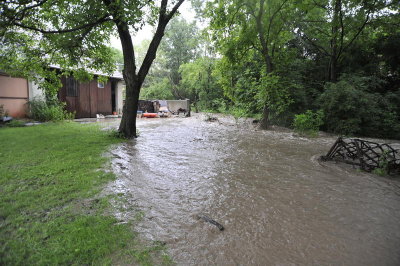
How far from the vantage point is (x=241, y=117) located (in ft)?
52.3

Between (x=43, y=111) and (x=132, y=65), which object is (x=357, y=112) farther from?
(x=43, y=111)

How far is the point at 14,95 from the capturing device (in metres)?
11.4

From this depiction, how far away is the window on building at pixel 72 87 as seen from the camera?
13.9 metres

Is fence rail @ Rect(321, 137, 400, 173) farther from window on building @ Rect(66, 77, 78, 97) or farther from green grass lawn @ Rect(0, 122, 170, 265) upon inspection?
window on building @ Rect(66, 77, 78, 97)

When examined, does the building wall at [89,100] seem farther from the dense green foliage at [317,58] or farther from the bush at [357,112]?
the bush at [357,112]

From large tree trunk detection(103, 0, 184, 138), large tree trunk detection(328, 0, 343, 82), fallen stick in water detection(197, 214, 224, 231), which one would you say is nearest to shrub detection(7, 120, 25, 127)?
large tree trunk detection(103, 0, 184, 138)

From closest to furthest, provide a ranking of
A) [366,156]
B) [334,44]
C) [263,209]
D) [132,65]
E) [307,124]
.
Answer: [263,209], [366,156], [132,65], [307,124], [334,44]

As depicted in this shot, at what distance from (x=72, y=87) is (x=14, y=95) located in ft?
10.7

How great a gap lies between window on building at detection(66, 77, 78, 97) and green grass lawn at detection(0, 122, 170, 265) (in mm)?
10299

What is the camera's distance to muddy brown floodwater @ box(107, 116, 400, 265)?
88.7 inches

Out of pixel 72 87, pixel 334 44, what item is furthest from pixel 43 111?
pixel 334 44

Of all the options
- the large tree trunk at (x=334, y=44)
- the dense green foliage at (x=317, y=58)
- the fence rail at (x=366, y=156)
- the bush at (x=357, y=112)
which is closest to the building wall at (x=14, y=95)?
the dense green foliage at (x=317, y=58)

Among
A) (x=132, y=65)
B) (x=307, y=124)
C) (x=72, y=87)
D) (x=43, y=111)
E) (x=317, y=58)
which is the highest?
(x=317, y=58)

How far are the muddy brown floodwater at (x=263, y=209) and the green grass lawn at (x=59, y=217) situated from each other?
323 mm
